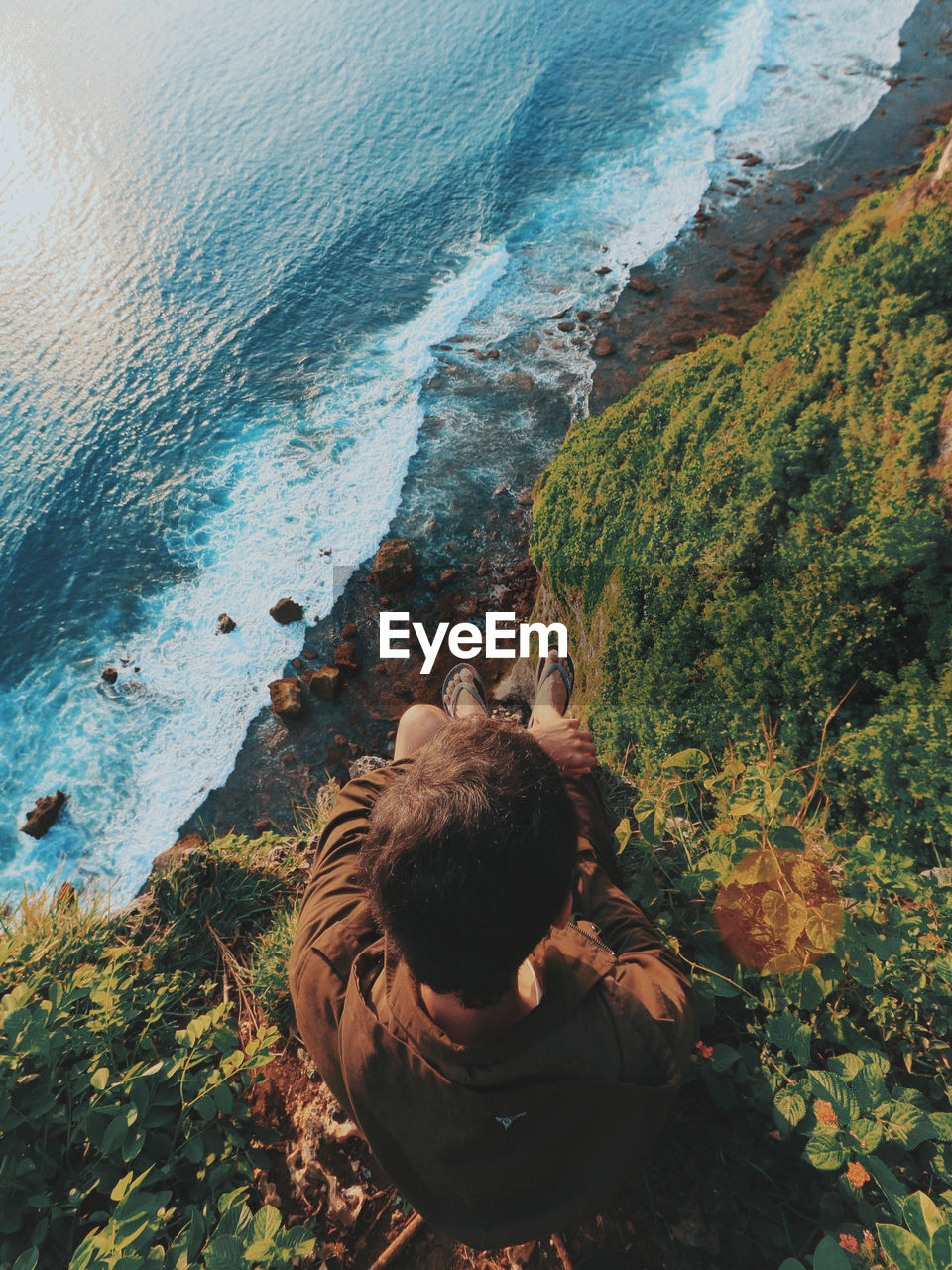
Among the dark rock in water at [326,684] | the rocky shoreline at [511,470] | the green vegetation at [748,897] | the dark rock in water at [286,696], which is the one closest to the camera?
the green vegetation at [748,897]

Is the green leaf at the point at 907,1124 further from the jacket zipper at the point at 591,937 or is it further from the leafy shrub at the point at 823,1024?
the jacket zipper at the point at 591,937

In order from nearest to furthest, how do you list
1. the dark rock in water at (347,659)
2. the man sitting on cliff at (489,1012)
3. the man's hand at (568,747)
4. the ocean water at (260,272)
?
the man sitting on cliff at (489,1012), the man's hand at (568,747), the dark rock in water at (347,659), the ocean water at (260,272)

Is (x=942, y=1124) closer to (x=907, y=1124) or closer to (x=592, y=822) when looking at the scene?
(x=907, y=1124)

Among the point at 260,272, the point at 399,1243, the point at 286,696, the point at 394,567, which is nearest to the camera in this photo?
the point at 399,1243

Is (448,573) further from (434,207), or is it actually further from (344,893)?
(434,207)

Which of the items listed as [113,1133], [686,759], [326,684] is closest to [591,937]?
[686,759]

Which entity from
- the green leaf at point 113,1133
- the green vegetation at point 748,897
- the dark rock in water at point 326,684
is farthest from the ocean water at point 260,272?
→ the green leaf at point 113,1133
